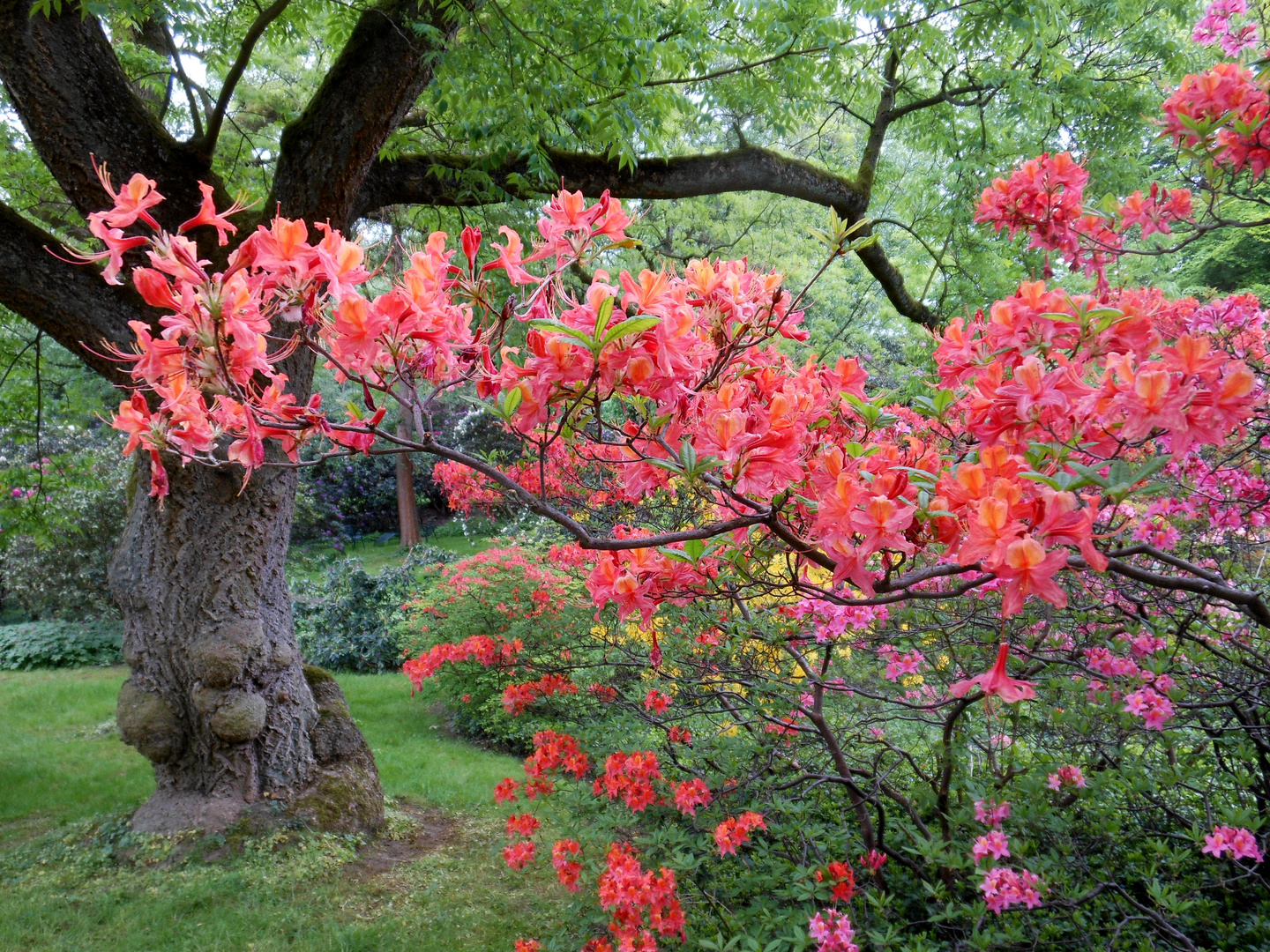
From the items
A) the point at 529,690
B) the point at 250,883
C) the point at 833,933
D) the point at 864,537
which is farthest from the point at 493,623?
the point at 864,537

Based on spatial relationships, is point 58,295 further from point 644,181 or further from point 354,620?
point 354,620

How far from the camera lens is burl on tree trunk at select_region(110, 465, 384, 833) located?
12.4 ft

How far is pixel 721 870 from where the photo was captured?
7.40 ft

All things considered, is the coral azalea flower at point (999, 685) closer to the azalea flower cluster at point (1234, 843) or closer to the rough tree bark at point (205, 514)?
the azalea flower cluster at point (1234, 843)

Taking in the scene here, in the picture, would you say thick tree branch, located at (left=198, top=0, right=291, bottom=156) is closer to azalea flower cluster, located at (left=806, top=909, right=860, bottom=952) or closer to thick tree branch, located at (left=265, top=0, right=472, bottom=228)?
thick tree branch, located at (left=265, top=0, right=472, bottom=228)

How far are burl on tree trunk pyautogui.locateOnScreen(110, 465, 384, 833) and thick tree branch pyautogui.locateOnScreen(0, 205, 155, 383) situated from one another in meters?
0.72

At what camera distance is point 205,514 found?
380 cm

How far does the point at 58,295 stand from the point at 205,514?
3.82ft

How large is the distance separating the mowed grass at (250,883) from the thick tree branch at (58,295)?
2.28m

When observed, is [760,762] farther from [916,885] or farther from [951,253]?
[951,253]

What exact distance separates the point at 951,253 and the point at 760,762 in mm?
4492

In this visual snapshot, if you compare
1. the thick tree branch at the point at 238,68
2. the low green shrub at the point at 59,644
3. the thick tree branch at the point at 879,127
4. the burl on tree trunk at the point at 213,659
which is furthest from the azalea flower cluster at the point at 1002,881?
the low green shrub at the point at 59,644

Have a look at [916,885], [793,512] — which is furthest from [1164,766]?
[793,512]

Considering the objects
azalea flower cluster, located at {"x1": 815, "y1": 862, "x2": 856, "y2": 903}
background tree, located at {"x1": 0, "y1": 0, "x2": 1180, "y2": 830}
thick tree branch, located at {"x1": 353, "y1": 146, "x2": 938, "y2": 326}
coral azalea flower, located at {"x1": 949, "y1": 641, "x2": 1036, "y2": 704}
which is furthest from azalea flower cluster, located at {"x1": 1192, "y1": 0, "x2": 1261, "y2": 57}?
azalea flower cluster, located at {"x1": 815, "y1": 862, "x2": 856, "y2": 903}
